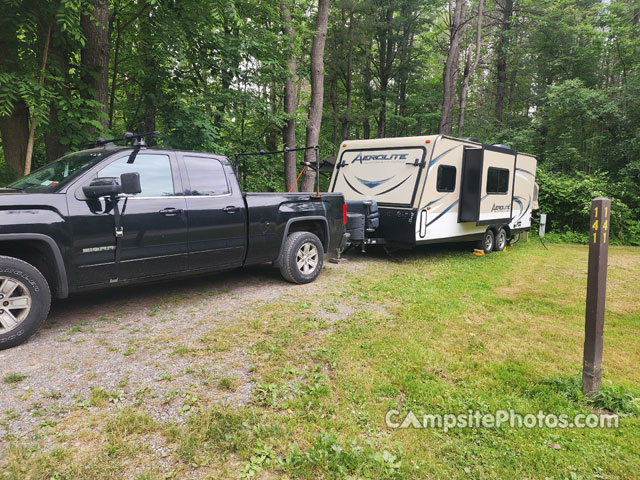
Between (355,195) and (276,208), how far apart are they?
12.0 ft

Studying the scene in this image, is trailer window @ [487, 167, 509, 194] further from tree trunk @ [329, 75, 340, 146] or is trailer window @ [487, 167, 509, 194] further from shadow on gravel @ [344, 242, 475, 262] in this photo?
tree trunk @ [329, 75, 340, 146]

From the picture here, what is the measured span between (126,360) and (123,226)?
1.47m

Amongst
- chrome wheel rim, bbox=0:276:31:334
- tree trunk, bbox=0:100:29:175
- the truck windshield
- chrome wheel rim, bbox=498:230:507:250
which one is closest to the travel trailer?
chrome wheel rim, bbox=498:230:507:250

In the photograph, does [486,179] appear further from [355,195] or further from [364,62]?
[364,62]

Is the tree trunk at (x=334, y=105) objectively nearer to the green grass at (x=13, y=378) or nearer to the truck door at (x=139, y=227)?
the truck door at (x=139, y=227)

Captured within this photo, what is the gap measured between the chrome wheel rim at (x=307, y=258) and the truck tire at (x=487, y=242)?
5492 millimetres

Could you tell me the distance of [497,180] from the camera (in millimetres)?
9883

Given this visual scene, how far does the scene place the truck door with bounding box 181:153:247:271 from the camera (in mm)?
5020

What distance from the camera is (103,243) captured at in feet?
13.7

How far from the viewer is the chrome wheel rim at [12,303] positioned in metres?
3.57

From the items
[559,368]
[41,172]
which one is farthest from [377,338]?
[41,172]

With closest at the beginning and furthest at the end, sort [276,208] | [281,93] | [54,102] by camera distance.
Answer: [276,208]
[54,102]
[281,93]

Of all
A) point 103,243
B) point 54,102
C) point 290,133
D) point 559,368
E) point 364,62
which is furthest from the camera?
point 364,62

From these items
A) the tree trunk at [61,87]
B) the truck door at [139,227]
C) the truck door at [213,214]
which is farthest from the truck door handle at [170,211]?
the tree trunk at [61,87]
